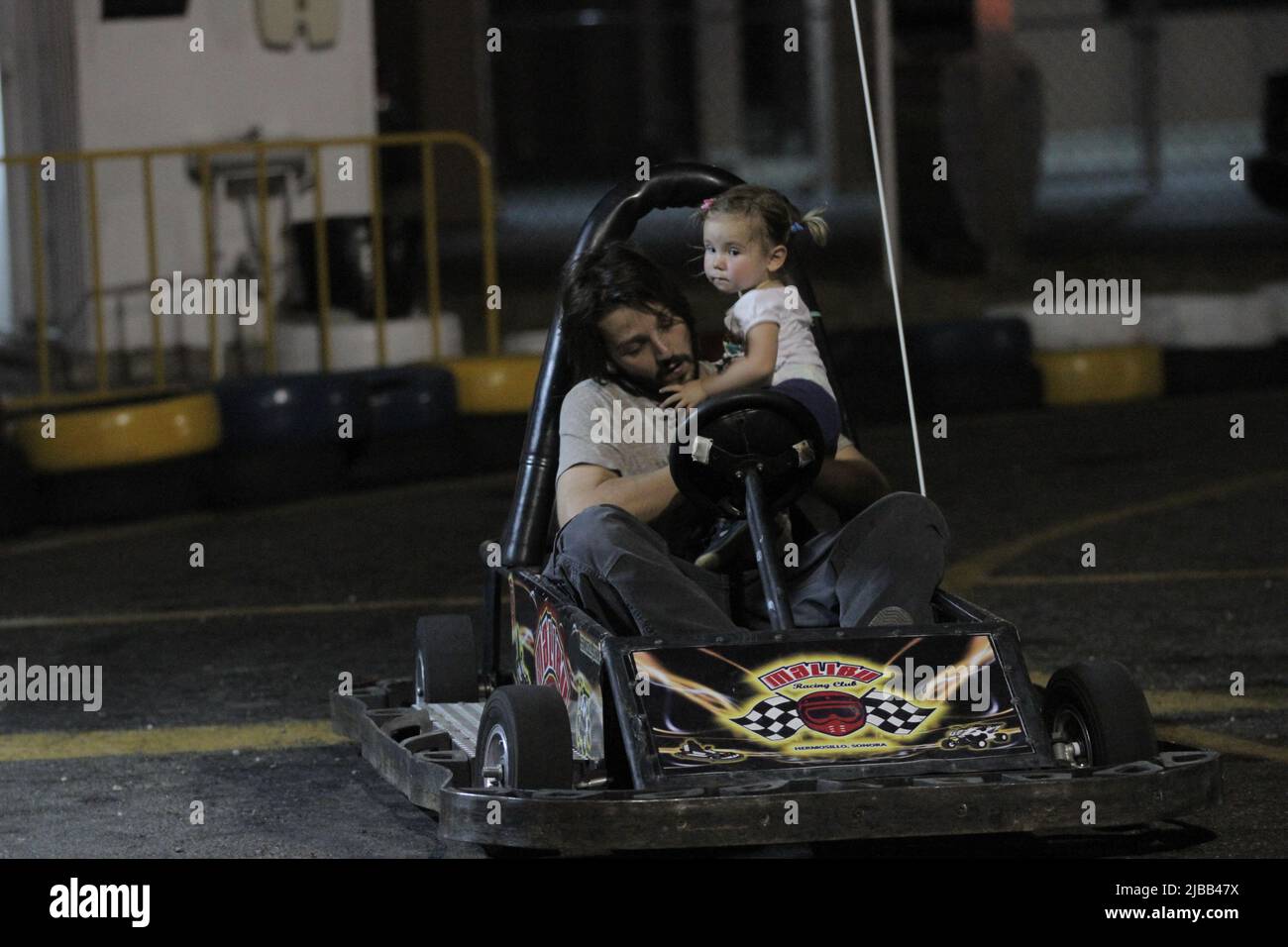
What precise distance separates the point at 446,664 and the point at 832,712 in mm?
1262

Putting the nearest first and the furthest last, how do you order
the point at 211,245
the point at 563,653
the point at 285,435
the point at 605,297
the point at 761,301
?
the point at 563,653, the point at 605,297, the point at 761,301, the point at 285,435, the point at 211,245

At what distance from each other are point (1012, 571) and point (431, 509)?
2323 millimetres

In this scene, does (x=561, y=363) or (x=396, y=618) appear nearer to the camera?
(x=561, y=363)

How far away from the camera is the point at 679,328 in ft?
14.0

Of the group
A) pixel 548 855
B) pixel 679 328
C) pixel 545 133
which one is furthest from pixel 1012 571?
pixel 545 133

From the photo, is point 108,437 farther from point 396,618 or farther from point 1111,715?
point 1111,715

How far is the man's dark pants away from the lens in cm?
396

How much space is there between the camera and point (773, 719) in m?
3.77

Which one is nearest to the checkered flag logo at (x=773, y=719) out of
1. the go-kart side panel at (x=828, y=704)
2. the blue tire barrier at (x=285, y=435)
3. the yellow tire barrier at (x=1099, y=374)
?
the go-kart side panel at (x=828, y=704)

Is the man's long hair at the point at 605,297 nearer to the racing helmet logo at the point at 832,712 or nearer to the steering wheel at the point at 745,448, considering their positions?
the steering wheel at the point at 745,448

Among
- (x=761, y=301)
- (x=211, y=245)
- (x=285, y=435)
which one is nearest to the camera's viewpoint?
(x=761, y=301)

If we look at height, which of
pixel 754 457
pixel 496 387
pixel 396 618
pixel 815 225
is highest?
pixel 815 225

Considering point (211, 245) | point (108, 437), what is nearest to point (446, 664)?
point (108, 437)
